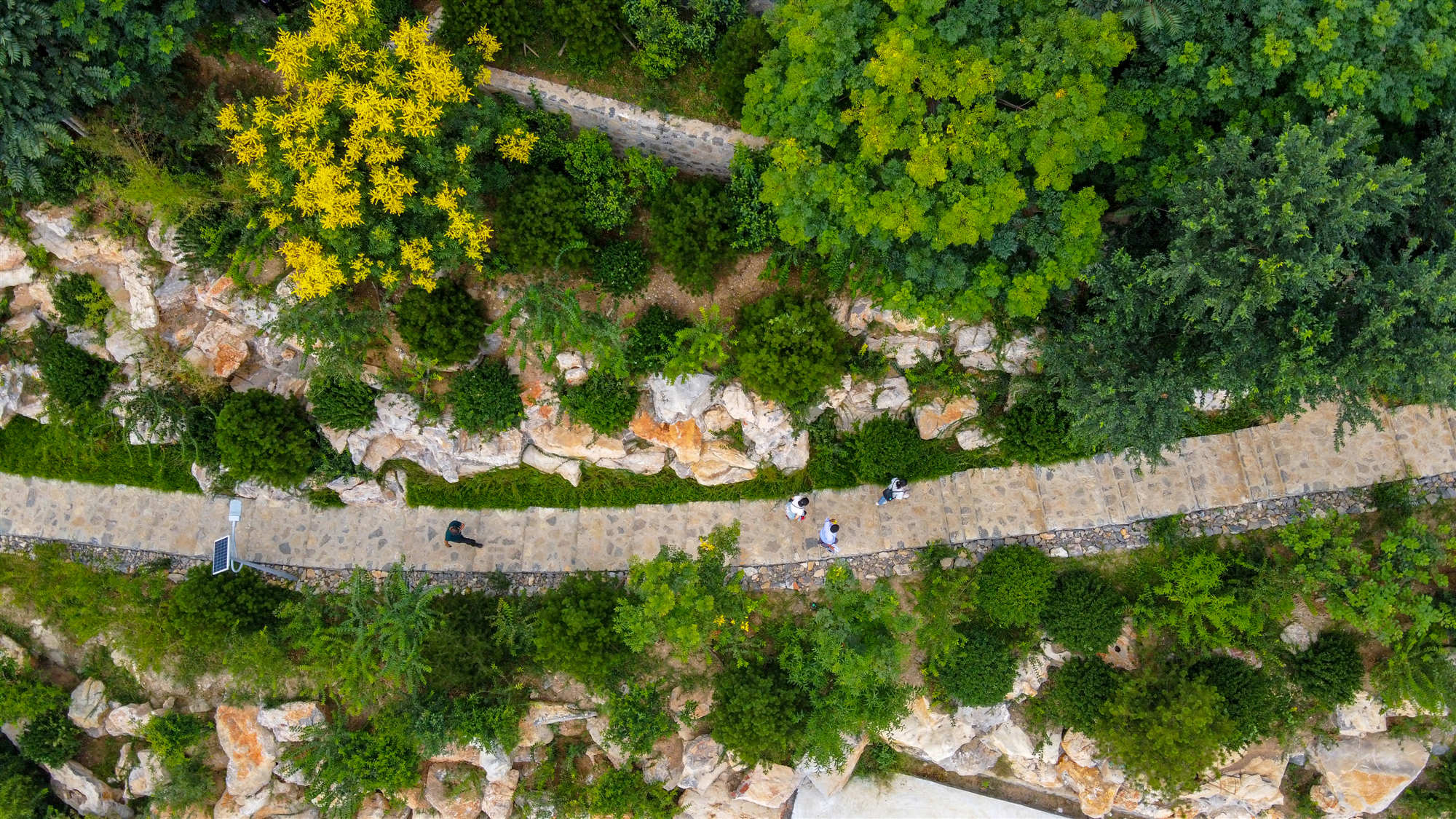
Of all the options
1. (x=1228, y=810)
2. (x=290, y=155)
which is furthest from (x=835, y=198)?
(x=1228, y=810)

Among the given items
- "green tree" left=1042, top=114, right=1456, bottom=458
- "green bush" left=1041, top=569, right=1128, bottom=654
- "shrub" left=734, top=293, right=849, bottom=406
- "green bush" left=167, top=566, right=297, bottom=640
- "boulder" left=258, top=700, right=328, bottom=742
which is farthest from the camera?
"boulder" left=258, top=700, right=328, bottom=742

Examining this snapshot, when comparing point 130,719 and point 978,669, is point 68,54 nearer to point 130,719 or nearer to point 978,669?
point 130,719

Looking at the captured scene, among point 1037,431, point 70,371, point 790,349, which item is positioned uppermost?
point 790,349

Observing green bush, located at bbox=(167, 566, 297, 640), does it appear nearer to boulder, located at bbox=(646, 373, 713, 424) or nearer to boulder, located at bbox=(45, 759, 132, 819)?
boulder, located at bbox=(45, 759, 132, 819)

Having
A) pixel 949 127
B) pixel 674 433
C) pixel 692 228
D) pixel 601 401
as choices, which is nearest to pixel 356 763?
pixel 601 401

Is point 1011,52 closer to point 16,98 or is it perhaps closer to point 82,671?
point 16,98

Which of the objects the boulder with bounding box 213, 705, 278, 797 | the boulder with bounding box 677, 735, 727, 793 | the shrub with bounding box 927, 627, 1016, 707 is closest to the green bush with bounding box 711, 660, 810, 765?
the boulder with bounding box 677, 735, 727, 793
